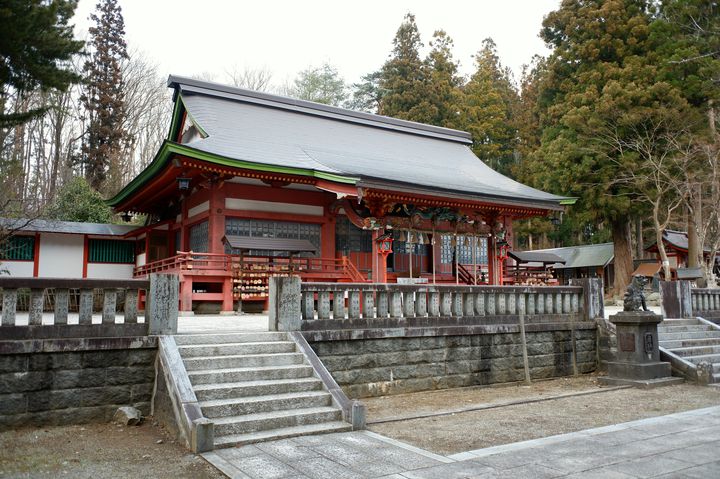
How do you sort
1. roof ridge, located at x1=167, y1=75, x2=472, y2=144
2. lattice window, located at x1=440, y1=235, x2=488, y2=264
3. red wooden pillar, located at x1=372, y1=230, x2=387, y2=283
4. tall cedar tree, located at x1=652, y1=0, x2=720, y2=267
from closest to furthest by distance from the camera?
red wooden pillar, located at x1=372, y1=230, x2=387, y2=283 → roof ridge, located at x1=167, y1=75, x2=472, y2=144 → lattice window, located at x1=440, y1=235, x2=488, y2=264 → tall cedar tree, located at x1=652, y1=0, x2=720, y2=267

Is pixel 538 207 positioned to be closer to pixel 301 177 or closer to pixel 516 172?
pixel 301 177

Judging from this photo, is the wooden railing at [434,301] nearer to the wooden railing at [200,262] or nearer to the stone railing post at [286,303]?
the stone railing post at [286,303]

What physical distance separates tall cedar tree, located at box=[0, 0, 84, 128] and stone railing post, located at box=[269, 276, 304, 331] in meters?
5.18

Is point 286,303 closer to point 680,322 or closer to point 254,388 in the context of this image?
point 254,388

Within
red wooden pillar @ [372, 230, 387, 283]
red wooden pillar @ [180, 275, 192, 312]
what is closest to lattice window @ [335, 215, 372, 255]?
Answer: red wooden pillar @ [372, 230, 387, 283]

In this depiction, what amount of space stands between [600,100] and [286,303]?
826 inches

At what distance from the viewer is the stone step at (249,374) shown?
21.6 ft

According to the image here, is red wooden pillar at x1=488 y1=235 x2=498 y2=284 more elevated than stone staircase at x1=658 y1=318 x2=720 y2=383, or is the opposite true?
red wooden pillar at x1=488 y1=235 x2=498 y2=284

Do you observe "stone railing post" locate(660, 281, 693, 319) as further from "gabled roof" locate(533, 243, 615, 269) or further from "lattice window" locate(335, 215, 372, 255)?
"gabled roof" locate(533, 243, 615, 269)

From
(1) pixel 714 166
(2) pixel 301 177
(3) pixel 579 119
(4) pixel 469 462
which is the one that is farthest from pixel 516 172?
(4) pixel 469 462

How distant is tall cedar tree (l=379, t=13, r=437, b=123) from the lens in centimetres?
3528

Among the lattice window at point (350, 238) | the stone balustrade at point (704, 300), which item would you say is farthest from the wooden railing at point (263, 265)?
the stone balustrade at point (704, 300)

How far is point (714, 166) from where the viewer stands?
2022cm

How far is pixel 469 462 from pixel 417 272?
46.8 ft
